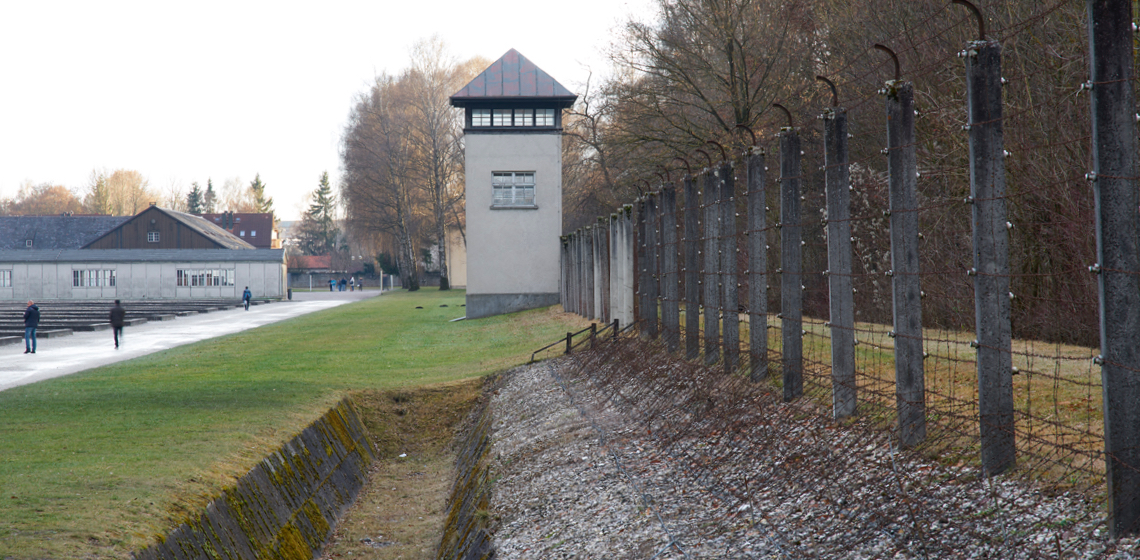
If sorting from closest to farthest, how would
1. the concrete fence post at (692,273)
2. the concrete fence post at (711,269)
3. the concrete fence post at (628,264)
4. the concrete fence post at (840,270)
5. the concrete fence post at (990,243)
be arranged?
1. the concrete fence post at (990,243)
2. the concrete fence post at (840,270)
3. the concrete fence post at (711,269)
4. the concrete fence post at (692,273)
5. the concrete fence post at (628,264)

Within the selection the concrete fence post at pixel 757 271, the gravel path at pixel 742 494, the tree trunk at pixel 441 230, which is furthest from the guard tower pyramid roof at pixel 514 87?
the tree trunk at pixel 441 230

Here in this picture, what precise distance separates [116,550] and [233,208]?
431ft

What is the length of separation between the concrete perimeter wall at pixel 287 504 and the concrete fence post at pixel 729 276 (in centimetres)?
446

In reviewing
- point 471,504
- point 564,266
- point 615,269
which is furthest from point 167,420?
point 564,266

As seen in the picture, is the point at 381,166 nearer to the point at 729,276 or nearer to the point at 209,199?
the point at 729,276

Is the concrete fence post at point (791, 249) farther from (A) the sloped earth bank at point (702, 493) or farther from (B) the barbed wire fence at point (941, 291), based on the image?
(A) the sloped earth bank at point (702, 493)

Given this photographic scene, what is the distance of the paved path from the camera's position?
1795cm

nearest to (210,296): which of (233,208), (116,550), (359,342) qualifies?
(359,342)

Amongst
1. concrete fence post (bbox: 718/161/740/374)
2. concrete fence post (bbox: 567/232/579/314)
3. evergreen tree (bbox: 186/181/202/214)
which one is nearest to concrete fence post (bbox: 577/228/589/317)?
concrete fence post (bbox: 567/232/579/314)

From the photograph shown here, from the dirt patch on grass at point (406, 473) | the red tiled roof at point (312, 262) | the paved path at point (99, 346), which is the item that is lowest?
the dirt patch on grass at point (406, 473)

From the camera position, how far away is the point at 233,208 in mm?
128375

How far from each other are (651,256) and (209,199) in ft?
442

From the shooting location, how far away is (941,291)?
13.6 m

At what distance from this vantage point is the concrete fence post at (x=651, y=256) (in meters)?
13.6
